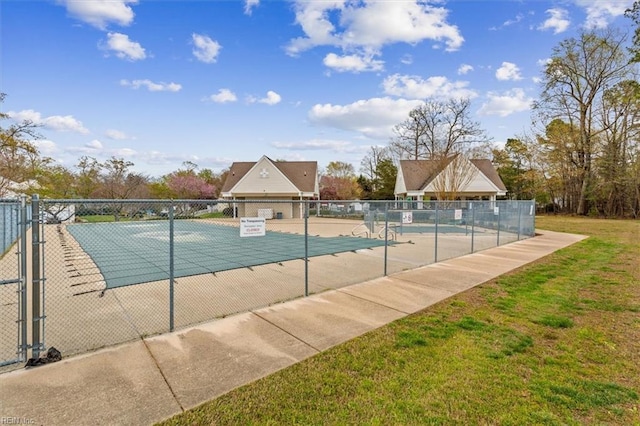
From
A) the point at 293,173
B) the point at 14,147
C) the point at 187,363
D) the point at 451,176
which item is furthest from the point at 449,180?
the point at 14,147

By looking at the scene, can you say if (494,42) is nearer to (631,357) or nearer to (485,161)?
(631,357)

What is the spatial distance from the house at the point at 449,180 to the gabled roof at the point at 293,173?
33.3 feet

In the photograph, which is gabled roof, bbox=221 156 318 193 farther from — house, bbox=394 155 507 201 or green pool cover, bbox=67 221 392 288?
green pool cover, bbox=67 221 392 288

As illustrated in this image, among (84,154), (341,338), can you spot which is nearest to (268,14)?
(341,338)

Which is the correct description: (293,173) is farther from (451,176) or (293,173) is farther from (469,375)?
(469,375)

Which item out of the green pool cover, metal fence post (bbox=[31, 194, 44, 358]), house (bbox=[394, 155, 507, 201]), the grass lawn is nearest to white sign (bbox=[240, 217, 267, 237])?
the grass lawn

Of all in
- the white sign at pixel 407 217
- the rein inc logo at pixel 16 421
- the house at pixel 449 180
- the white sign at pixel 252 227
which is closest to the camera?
the rein inc logo at pixel 16 421

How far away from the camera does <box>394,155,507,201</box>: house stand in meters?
24.4

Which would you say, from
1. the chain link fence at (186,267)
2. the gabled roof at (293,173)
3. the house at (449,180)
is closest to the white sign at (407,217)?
→ the chain link fence at (186,267)

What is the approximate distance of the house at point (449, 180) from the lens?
2442 cm

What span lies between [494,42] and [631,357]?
1511 cm

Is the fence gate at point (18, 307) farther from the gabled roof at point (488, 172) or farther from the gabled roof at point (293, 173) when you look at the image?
the gabled roof at point (488, 172)

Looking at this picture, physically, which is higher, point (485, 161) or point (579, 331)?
point (485, 161)

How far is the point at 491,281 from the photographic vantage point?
6.89 metres
